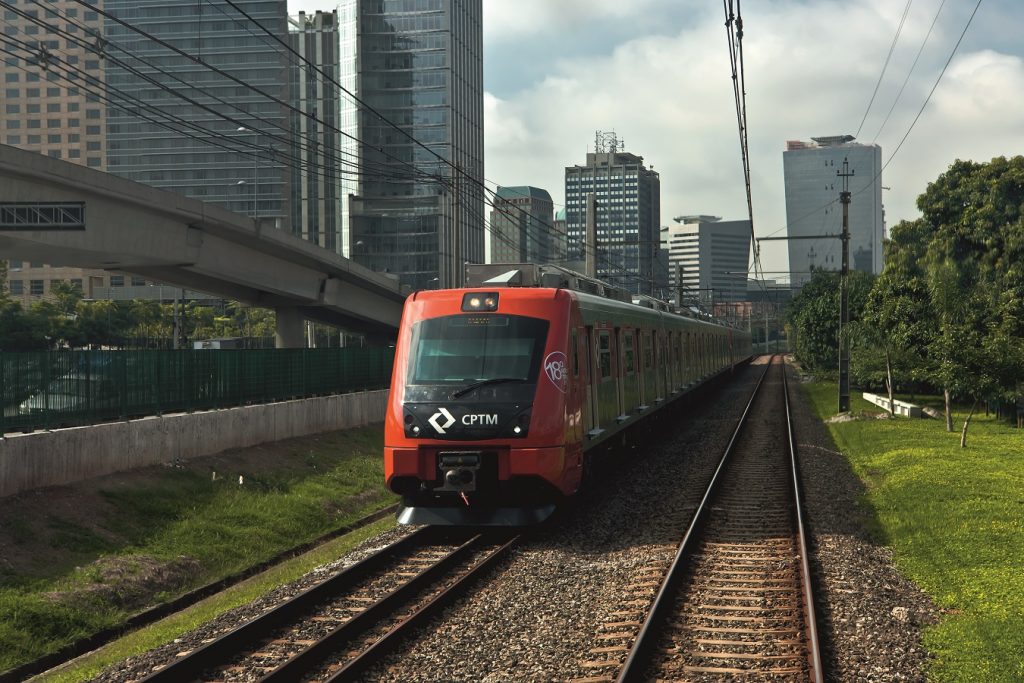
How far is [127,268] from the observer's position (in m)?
31.9

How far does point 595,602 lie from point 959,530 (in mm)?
5803

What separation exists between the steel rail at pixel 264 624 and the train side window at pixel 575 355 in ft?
10.9

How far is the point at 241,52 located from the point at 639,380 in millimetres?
128002

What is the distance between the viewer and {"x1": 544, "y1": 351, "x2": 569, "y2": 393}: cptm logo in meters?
13.4

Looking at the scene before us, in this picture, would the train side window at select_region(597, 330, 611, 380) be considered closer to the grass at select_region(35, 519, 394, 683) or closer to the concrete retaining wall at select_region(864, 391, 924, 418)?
the grass at select_region(35, 519, 394, 683)

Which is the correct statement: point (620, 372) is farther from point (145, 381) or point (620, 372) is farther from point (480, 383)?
point (145, 381)

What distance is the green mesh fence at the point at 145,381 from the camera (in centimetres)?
1513

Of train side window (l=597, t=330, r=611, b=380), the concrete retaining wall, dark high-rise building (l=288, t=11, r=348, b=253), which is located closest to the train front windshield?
train side window (l=597, t=330, r=611, b=380)

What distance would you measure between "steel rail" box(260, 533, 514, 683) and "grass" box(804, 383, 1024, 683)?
15.2 feet

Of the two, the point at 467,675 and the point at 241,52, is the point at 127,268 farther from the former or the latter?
the point at 241,52

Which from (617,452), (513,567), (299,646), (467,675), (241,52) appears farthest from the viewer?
(241,52)

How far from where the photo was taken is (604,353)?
1684cm

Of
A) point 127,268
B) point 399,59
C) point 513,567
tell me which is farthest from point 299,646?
point 399,59

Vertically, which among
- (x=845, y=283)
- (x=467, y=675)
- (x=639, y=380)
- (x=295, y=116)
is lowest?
(x=467, y=675)
